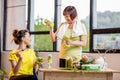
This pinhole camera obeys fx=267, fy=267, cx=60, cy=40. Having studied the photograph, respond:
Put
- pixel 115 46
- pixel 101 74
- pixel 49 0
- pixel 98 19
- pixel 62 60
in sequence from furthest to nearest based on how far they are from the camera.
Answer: pixel 49 0, pixel 98 19, pixel 115 46, pixel 62 60, pixel 101 74

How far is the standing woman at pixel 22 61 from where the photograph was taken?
2605 mm

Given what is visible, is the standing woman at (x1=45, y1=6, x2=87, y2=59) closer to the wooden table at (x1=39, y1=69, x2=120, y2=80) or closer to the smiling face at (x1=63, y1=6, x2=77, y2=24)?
the smiling face at (x1=63, y1=6, x2=77, y2=24)

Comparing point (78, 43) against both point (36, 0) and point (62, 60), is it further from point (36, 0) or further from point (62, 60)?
point (36, 0)

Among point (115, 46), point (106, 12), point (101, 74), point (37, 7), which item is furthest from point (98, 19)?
point (101, 74)

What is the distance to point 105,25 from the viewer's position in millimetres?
4277

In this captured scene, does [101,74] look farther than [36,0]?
No

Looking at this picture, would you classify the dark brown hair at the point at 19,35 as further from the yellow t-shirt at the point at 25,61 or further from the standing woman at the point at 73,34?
the standing woman at the point at 73,34

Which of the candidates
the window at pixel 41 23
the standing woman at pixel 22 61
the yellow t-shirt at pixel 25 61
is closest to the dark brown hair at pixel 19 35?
the standing woman at pixel 22 61

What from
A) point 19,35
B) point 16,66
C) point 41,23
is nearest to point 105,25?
point 41,23

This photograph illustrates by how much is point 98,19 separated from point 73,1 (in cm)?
59

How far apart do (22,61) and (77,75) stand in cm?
67

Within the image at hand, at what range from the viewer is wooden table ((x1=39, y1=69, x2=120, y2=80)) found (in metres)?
2.23

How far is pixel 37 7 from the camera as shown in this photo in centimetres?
539

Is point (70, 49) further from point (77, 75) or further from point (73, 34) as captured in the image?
point (77, 75)
